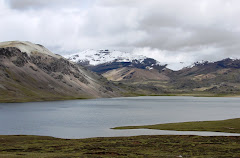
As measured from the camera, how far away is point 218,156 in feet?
148

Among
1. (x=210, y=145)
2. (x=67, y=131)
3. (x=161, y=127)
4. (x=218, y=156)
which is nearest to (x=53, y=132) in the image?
(x=67, y=131)

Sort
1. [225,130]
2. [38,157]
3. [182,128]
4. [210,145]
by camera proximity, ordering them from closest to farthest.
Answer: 1. [38,157]
2. [210,145]
3. [225,130]
4. [182,128]

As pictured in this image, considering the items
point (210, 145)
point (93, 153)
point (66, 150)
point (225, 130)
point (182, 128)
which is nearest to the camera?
point (93, 153)

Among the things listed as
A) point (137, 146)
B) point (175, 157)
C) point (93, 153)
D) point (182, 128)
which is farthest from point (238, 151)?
point (182, 128)

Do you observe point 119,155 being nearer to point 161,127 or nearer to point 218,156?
point 218,156

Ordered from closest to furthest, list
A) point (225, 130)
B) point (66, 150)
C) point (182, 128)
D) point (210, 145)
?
point (66, 150) < point (210, 145) < point (225, 130) < point (182, 128)

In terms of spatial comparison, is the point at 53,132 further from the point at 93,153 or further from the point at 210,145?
the point at 210,145

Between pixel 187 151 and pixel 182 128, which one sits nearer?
pixel 187 151

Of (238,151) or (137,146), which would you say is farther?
(137,146)

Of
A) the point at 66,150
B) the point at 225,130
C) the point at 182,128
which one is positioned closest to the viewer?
the point at 66,150

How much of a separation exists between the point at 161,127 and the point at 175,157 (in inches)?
2009

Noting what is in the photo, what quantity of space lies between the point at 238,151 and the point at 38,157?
104ft

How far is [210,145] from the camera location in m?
56.6

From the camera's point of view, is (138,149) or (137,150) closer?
(137,150)
